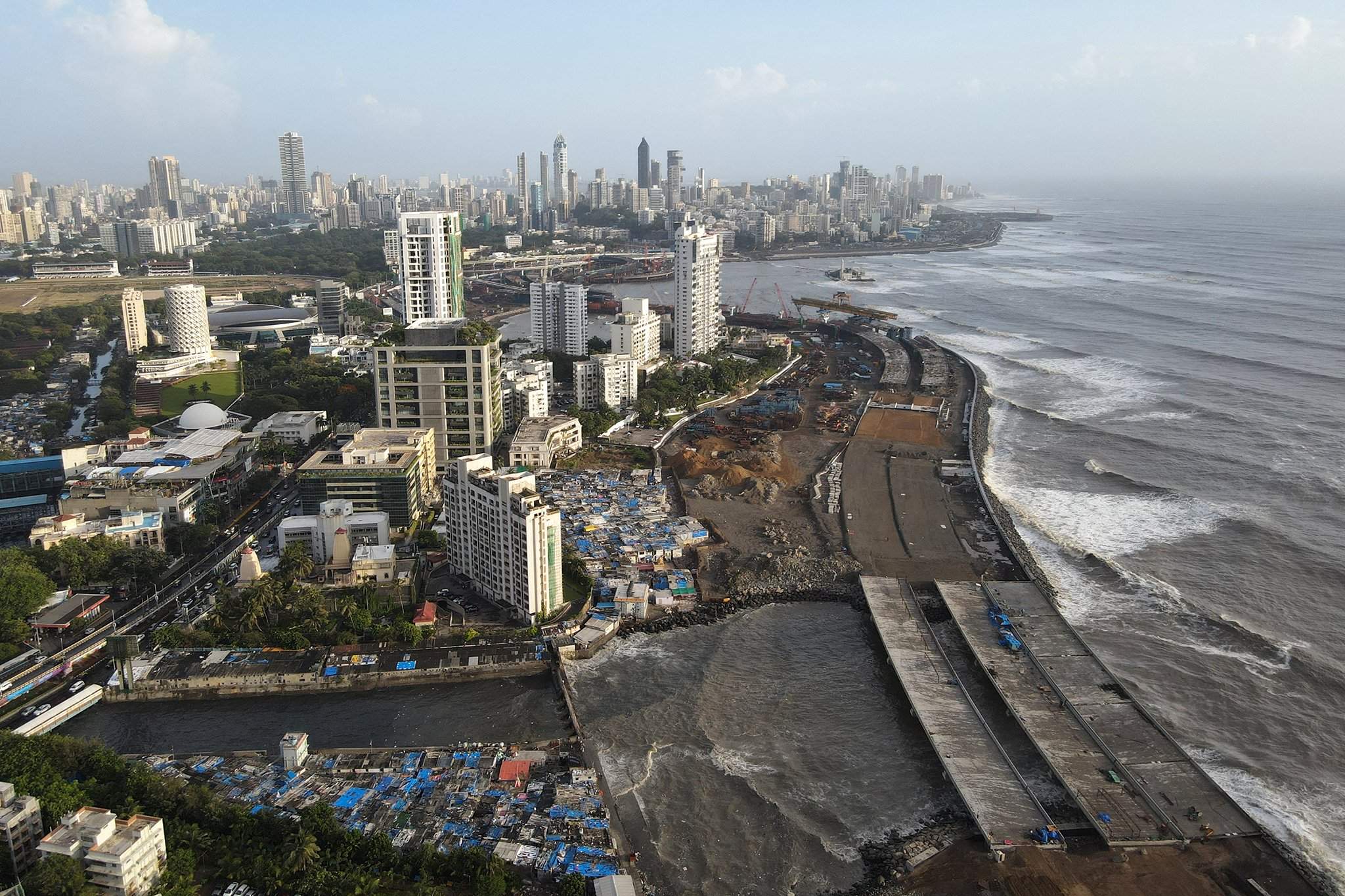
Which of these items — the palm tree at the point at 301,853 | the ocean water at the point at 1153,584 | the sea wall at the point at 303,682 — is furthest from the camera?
the sea wall at the point at 303,682

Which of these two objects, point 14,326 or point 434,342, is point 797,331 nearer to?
point 434,342

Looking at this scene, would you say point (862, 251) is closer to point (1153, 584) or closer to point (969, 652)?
point (1153, 584)

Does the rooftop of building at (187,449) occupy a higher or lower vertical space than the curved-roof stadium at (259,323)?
lower

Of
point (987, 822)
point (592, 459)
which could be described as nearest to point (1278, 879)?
point (987, 822)

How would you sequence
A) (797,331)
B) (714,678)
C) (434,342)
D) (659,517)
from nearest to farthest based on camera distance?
(714,678) → (659,517) → (434,342) → (797,331)

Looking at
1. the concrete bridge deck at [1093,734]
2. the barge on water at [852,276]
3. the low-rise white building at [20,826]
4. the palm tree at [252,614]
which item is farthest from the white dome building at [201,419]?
the barge on water at [852,276]

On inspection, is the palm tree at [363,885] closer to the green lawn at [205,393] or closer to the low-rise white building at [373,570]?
the low-rise white building at [373,570]
